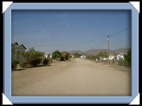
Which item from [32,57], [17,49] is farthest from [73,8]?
[32,57]

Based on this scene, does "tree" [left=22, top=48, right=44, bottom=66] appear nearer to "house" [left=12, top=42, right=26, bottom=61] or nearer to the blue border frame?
"house" [left=12, top=42, right=26, bottom=61]

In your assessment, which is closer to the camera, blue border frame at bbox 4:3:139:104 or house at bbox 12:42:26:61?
blue border frame at bbox 4:3:139:104

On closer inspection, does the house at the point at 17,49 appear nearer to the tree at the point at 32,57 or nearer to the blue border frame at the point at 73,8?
the tree at the point at 32,57

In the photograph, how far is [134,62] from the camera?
4.08 metres

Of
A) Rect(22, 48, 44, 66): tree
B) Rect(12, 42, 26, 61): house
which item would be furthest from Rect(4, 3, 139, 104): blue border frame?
Rect(22, 48, 44, 66): tree

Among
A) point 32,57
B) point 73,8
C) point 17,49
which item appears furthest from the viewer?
point 32,57

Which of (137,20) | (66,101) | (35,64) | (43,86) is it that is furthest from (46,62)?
(137,20)

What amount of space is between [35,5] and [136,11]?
3409 millimetres

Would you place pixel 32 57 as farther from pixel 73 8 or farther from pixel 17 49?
pixel 73 8

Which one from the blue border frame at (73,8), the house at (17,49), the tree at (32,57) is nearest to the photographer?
the blue border frame at (73,8)

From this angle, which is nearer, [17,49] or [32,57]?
[17,49]

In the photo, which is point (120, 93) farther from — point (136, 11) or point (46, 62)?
point (46, 62)

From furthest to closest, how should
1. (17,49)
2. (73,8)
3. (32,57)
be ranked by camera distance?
(32,57)
(17,49)
(73,8)

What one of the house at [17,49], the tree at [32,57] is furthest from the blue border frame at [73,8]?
the tree at [32,57]
